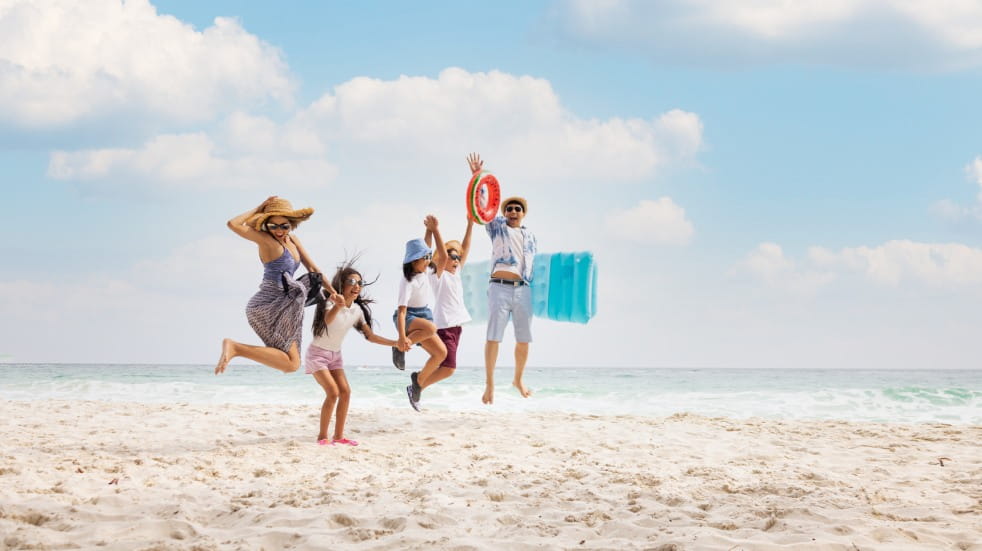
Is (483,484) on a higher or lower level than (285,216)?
lower

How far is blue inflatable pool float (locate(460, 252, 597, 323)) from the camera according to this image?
8.10 meters

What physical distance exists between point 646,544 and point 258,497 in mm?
2370

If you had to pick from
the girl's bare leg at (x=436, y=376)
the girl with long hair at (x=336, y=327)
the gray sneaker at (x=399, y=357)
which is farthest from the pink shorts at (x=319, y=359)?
the girl's bare leg at (x=436, y=376)

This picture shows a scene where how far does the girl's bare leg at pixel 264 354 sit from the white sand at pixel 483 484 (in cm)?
76

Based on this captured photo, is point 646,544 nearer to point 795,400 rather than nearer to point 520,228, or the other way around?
point 520,228

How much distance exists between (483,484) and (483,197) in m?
3.07

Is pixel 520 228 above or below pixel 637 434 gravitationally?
above

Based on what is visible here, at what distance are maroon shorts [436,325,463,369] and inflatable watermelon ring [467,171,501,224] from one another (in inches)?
41.4

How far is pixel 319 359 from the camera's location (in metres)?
5.91

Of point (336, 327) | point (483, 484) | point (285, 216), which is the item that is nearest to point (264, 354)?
point (336, 327)

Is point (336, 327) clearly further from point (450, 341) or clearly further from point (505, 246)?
point (505, 246)

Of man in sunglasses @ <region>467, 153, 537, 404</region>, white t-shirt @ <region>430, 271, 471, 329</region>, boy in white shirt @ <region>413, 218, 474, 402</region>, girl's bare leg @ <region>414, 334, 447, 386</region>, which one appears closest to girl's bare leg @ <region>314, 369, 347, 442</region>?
girl's bare leg @ <region>414, 334, 447, 386</region>

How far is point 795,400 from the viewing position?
1270cm

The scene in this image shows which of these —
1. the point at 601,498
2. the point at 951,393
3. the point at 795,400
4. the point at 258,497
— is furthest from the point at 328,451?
the point at 951,393
